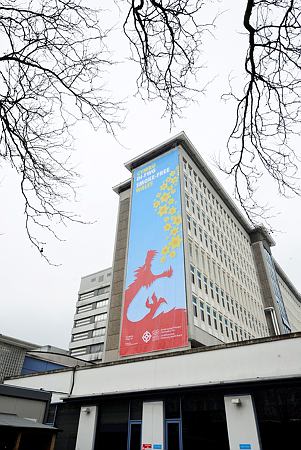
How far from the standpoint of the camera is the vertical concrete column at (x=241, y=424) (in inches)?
398

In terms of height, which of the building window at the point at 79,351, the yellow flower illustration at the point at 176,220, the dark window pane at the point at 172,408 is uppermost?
the yellow flower illustration at the point at 176,220

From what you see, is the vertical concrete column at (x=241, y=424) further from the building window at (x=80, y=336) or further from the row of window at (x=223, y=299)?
the building window at (x=80, y=336)

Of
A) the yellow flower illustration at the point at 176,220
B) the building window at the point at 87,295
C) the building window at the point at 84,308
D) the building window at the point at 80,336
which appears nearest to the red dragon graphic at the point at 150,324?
the yellow flower illustration at the point at 176,220

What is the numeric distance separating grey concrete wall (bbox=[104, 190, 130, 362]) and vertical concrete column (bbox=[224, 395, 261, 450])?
2037 cm

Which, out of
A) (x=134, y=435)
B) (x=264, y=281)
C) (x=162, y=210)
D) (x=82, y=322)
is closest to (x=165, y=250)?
(x=162, y=210)

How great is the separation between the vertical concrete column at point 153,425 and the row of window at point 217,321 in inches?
542

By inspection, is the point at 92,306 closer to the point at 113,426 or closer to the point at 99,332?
the point at 99,332

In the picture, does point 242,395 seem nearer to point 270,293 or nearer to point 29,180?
point 29,180

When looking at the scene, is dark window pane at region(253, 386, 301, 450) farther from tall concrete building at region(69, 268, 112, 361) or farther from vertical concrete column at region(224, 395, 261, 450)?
tall concrete building at region(69, 268, 112, 361)

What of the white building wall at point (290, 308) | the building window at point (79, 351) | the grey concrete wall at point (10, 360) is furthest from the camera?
the white building wall at point (290, 308)

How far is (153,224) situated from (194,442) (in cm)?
2268

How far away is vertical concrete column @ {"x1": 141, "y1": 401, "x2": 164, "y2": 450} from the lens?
1216cm

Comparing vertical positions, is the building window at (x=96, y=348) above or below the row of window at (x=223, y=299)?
above

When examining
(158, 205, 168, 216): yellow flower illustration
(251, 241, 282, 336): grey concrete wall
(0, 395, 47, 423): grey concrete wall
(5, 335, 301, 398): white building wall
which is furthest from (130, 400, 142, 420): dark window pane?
(251, 241, 282, 336): grey concrete wall
